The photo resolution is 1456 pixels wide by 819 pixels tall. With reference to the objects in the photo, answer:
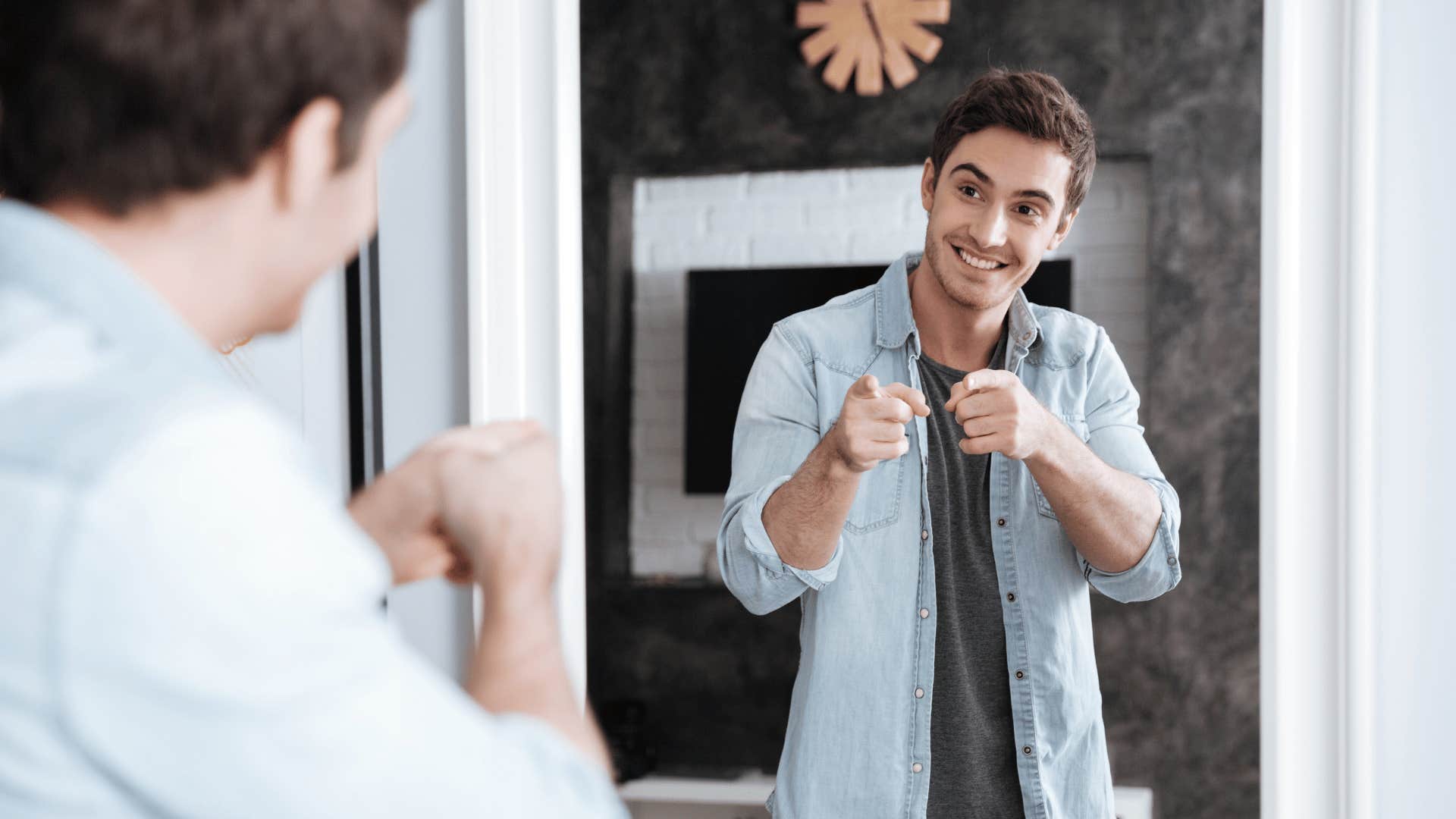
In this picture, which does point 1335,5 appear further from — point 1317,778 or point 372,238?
point 372,238

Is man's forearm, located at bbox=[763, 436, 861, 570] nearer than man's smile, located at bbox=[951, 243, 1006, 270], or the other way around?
man's forearm, located at bbox=[763, 436, 861, 570]

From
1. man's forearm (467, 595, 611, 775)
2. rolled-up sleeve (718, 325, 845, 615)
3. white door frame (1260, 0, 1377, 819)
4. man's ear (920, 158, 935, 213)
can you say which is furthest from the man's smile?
man's forearm (467, 595, 611, 775)

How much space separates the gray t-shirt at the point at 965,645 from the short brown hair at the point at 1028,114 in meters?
0.34

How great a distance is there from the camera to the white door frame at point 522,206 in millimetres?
1908

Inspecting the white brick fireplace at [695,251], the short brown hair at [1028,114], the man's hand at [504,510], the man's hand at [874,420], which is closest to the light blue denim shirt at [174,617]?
the man's hand at [504,510]

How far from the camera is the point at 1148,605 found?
9.40 feet

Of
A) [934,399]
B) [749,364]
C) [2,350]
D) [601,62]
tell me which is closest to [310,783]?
[2,350]

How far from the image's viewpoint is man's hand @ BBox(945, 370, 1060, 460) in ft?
4.05

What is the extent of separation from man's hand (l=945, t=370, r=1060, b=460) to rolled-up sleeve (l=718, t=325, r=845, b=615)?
0.24 meters

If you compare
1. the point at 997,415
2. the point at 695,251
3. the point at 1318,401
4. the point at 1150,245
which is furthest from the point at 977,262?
the point at 695,251

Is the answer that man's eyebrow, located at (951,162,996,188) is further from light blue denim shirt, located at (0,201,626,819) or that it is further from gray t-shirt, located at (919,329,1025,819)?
light blue denim shirt, located at (0,201,626,819)

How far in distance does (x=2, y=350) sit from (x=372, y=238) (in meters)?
1.62

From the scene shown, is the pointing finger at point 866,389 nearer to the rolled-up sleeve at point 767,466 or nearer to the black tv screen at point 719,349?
the rolled-up sleeve at point 767,466

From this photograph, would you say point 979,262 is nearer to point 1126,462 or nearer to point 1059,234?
point 1059,234
